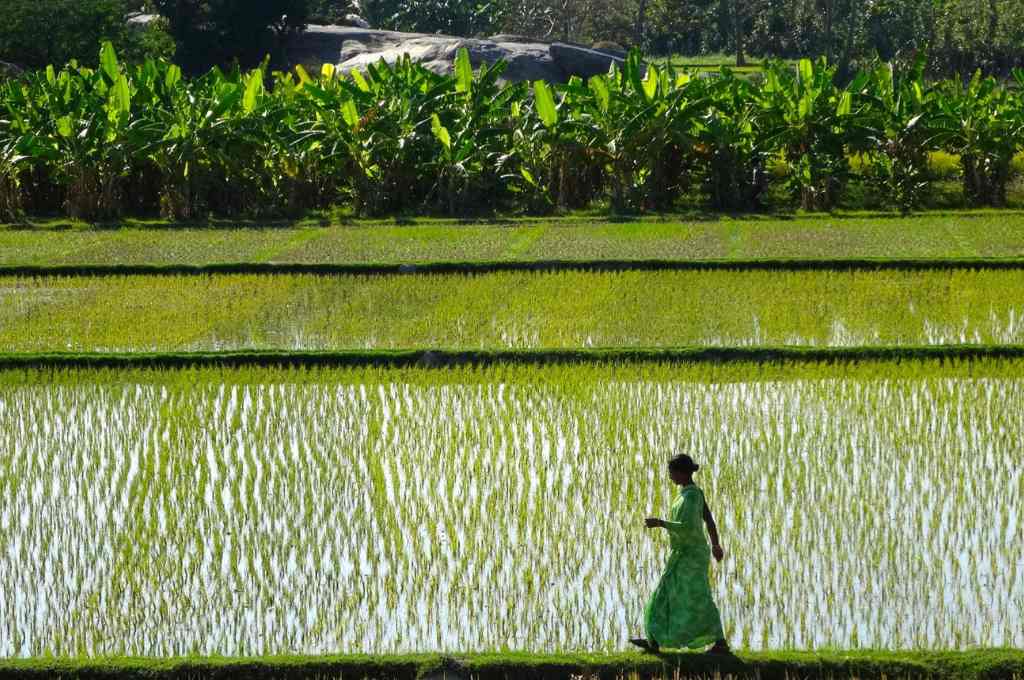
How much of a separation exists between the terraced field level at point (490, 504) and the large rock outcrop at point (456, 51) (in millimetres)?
15268

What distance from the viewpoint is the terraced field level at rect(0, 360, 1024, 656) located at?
4.76m

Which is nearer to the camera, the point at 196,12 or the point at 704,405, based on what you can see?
the point at 704,405

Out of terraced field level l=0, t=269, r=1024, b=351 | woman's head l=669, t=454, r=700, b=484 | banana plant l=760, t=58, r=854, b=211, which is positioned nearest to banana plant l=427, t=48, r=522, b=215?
banana plant l=760, t=58, r=854, b=211

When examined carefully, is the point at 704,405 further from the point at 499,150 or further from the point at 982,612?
the point at 499,150

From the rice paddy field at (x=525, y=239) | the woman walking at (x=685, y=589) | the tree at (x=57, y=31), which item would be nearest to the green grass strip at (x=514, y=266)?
the rice paddy field at (x=525, y=239)

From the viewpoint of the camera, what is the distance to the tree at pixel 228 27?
2631cm

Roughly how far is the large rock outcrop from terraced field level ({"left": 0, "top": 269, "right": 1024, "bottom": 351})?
1209cm

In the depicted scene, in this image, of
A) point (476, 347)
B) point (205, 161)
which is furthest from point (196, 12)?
point (476, 347)

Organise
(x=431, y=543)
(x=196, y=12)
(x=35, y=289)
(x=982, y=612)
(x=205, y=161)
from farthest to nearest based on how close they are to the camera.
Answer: (x=196, y=12) < (x=205, y=161) < (x=35, y=289) < (x=431, y=543) < (x=982, y=612)

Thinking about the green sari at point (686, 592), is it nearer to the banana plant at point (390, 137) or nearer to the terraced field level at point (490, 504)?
the terraced field level at point (490, 504)

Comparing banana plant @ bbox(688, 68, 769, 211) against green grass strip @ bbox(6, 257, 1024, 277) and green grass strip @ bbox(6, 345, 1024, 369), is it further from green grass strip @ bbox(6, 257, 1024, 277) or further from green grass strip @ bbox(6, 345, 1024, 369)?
green grass strip @ bbox(6, 345, 1024, 369)

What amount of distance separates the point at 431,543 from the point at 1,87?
11.7m

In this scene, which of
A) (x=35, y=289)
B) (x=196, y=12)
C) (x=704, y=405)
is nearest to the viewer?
(x=704, y=405)

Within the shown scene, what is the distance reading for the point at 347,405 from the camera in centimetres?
748
